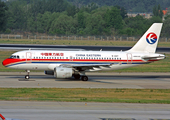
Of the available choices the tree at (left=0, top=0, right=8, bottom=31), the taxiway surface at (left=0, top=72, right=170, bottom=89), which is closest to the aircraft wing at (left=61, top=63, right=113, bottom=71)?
the taxiway surface at (left=0, top=72, right=170, bottom=89)

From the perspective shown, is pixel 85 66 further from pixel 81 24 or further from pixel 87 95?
pixel 81 24

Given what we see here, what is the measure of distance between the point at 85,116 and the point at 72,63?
18.5 meters

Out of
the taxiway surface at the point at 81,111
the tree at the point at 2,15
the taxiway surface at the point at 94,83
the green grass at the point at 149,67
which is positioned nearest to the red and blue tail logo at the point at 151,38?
the taxiway surface at the point at 94,83

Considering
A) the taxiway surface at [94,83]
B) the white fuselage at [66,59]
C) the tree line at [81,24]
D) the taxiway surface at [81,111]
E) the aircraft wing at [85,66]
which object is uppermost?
the tree line at [81,24]

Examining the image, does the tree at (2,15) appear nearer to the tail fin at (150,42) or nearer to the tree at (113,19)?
the tree at (113,19)

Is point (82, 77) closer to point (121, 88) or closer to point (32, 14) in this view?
point (121, 88)

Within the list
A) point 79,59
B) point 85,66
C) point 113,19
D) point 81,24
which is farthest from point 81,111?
point 81,24

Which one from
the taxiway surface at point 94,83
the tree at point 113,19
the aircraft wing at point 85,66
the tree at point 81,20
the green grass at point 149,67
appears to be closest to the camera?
the taxiway surface at point 94,83

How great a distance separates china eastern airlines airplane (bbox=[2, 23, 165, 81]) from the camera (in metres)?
35.8

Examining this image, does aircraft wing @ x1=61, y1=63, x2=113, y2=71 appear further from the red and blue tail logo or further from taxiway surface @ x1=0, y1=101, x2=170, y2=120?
taxiway surface @ x1=0, y1=101, x2=170, y2=120

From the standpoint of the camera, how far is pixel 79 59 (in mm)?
37156

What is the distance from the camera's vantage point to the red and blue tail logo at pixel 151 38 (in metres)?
39.3

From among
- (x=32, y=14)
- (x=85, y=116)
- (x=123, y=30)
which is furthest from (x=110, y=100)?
(x=32, y=14)

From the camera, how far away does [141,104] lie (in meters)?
23.2
